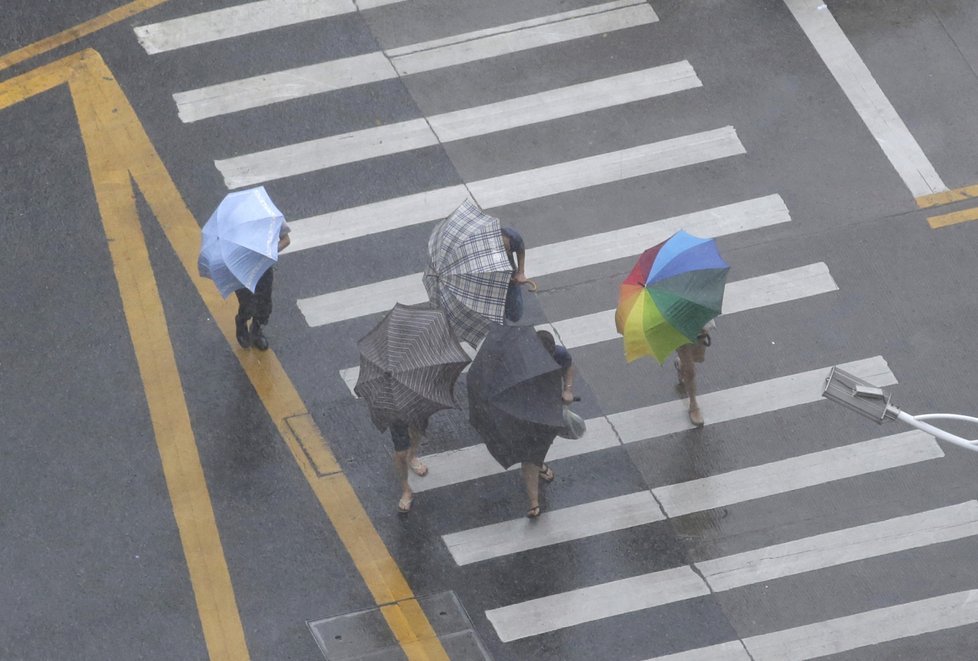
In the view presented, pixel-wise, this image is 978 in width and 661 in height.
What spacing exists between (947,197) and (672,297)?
14.4ft

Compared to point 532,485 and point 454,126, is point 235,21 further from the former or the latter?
point 532,485

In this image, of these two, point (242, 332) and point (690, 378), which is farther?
point (242, 332)

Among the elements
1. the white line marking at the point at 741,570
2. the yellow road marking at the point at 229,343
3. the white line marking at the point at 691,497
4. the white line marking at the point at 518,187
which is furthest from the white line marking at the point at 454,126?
the white line marking at the point at 741,570

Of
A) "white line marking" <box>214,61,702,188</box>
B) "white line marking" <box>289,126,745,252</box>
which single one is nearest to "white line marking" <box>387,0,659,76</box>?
"white line marking" <box>214,61,702,188</box>

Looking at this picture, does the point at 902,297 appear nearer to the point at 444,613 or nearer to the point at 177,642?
the point at 444,613

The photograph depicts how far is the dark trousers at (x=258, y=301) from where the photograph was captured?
1179 cm

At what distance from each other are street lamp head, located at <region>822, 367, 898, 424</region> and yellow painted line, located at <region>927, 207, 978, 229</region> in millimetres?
4724

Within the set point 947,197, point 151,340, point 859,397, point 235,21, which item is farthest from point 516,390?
point 235,21

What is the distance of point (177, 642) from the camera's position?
11102mm

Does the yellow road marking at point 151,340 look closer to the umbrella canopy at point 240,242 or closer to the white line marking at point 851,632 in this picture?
the umbrella canopy at point 240,242

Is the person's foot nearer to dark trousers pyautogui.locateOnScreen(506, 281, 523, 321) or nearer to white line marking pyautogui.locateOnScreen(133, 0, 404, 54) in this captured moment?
dark trousers pyautogui.locateOnScreen(506, 281, 523, 321)

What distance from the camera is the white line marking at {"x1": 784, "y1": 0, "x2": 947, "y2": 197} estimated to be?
13805mm

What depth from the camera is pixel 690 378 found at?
1192cm

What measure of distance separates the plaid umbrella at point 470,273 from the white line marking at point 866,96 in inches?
193
